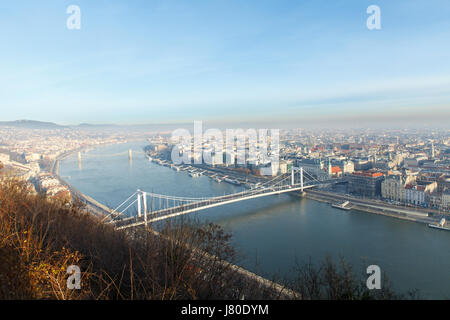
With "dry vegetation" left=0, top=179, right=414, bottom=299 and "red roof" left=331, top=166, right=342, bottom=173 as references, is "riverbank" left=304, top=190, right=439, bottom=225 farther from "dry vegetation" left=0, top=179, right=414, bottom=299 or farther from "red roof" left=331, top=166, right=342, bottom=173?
"dry vegetation" left=0, top=179, right=414, bottom=299

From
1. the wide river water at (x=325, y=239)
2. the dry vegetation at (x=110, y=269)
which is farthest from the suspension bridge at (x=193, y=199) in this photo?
the dry vegetation at (x=110, y=269)

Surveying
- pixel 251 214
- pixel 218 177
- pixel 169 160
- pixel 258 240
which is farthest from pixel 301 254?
pixel 169 160

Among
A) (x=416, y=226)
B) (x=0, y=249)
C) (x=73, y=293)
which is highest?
(x=0, y=249)

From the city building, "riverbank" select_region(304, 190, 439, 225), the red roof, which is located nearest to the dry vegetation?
"riverbank" select_region(304, 190, 439, 225)

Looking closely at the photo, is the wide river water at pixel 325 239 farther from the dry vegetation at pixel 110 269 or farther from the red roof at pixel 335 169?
the red roof at pixel 335 169

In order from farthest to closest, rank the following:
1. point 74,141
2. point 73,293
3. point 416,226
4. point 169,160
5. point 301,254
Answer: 1. point 74,141
2. point 169,160
3. point 416,226
4. point 301,254
5. point 73,293

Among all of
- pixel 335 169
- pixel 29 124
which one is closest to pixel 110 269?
pixel 335 169

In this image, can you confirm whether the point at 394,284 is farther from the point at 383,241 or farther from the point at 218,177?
the point at 218,177

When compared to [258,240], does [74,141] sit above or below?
above
